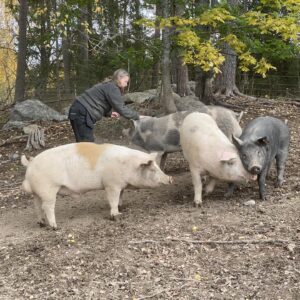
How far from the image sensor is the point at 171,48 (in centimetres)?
907

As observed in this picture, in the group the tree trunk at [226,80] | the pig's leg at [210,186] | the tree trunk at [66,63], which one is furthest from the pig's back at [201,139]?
the tree trunk at [66,63]

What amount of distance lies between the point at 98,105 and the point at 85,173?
5.14ft

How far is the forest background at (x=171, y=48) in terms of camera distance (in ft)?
25.3

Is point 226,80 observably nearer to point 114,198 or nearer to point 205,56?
point 205,56

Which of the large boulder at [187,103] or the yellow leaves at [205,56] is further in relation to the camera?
the large boulder at [187,103]

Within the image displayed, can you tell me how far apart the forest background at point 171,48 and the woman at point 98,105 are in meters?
1.26

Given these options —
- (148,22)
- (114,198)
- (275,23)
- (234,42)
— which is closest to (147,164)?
(114,198)

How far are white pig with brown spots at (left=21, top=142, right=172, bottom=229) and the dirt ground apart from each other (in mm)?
335

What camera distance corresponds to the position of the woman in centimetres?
691

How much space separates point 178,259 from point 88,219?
1.84 metres

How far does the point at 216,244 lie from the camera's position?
475 cm

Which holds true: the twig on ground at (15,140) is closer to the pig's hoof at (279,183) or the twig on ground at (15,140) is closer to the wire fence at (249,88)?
the wire fence at (249,88)

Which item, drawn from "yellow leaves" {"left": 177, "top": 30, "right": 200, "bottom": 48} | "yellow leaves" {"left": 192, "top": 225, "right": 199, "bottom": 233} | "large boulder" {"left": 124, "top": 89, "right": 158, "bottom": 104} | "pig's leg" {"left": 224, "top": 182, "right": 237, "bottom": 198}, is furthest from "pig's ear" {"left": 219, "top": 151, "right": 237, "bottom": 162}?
"large boulder" {"left": 124, "top": 89, "right": 158, "bottom": 104}

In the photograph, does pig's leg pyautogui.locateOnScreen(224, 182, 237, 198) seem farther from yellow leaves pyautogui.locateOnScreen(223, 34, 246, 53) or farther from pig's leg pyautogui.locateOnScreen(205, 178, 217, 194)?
yellow leaves pyautogui.locateOnScreen(223, 34, 246, 53)
